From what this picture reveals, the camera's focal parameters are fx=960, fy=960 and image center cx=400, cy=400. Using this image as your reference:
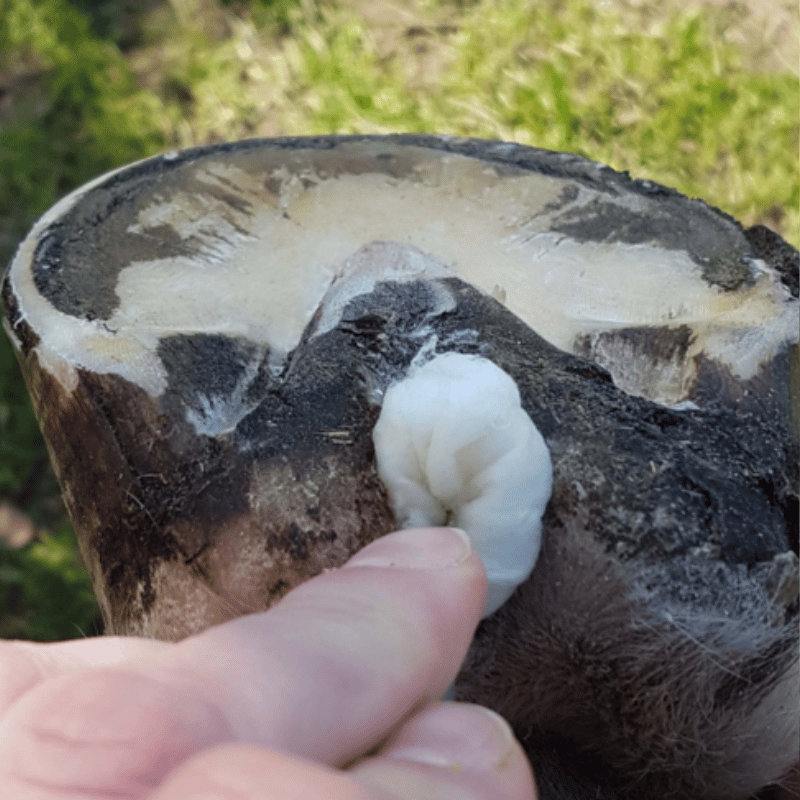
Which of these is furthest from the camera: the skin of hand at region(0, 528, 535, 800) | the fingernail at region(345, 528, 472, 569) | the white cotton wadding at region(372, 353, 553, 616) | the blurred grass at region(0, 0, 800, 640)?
the blurred grass at region(0, 0, 800, 640)

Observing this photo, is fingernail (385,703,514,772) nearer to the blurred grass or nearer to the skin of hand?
the skin of hand

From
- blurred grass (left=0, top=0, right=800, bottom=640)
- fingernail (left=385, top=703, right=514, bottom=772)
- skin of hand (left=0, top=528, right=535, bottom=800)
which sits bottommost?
fingernail (left=385, top=703, right=514, bottom=772)

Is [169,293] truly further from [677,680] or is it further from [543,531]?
[677,680]

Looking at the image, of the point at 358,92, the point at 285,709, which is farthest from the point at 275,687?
the point at 358,92

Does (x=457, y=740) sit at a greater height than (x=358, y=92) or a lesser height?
lesser

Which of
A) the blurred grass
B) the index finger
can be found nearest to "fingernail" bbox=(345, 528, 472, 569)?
the index finger

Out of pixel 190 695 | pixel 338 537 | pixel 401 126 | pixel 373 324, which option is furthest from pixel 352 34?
pixel 190 695

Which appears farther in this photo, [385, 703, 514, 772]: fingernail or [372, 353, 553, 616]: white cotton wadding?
[372, 353, 553, 616]: white cotton wadding

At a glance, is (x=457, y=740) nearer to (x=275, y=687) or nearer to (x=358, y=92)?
(x=275, y=687)

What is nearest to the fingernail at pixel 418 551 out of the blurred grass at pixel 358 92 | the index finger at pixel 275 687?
the index finger at pixel 275 687
